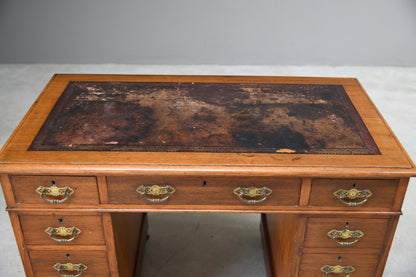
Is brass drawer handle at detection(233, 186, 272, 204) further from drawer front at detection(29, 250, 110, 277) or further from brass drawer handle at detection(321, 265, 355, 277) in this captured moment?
drawer front at detection(29, 250, 110, 277)

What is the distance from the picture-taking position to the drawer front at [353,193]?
1755mm

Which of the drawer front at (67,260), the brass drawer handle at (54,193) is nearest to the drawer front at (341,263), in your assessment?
the drawer front at (67,260)

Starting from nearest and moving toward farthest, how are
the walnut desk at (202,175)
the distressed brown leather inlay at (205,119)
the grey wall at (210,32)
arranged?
1. the walnut desk at (202,175)
2. the distressed brown leather inlay at (205,119)
3. the grey wall at (210,32)

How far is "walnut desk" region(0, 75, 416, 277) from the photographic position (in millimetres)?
1730

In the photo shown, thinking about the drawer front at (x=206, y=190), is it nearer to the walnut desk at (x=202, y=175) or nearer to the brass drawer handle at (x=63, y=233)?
the walnut desk at (x=202, y=175)

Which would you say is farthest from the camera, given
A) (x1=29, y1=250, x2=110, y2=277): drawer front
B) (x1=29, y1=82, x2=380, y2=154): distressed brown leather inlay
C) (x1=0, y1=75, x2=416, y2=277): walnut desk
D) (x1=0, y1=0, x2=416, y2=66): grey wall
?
(x1=0, y1=0, x2=416, y2=66): grey wall

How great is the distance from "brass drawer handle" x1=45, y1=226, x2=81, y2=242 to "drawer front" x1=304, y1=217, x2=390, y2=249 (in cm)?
96

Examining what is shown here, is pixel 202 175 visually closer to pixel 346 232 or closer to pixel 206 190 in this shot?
pixel 206 190

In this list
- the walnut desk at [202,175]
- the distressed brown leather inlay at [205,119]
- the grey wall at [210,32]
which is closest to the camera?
the walnut desk at [202,175]

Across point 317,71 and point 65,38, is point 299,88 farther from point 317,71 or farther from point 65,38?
point 65,38

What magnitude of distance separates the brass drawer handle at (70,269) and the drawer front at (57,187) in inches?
13.0

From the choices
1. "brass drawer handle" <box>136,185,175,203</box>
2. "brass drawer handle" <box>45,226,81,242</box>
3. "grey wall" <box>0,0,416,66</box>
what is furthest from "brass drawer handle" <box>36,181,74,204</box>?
"grey wall" <box>0,0,416,66</box>

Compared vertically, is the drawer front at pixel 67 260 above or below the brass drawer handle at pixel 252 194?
below

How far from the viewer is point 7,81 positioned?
454 cm
